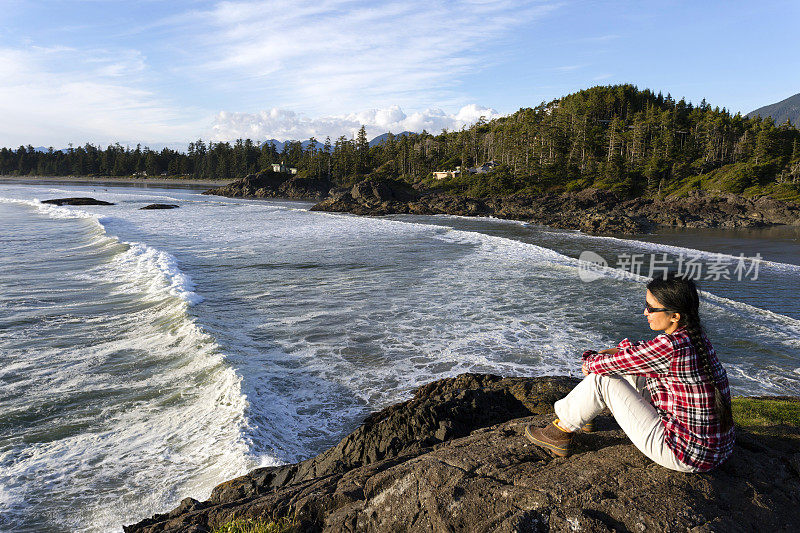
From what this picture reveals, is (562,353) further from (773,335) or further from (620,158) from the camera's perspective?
(620,158)

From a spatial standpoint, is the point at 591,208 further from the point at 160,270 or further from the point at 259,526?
the point at 259,526

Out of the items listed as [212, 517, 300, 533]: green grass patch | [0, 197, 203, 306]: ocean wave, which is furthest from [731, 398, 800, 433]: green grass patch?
[0, 197, 203, 306]: ocean wave

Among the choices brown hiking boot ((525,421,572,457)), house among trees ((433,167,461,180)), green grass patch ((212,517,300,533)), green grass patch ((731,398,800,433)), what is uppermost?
house among trees ((433,167,461,180))

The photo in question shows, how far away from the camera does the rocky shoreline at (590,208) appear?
151 ft

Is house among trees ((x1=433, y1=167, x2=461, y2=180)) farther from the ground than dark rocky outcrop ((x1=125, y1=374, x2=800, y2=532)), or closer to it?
farther from the ground

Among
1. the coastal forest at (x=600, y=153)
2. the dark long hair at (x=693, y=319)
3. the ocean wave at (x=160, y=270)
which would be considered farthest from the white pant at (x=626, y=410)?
the coastal forest at (x=600, y=153)

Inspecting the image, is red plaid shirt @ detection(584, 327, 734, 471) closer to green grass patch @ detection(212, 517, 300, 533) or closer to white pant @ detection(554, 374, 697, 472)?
white pant @ detection(554, 374, 697, 472)

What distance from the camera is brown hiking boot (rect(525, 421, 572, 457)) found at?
3.88m

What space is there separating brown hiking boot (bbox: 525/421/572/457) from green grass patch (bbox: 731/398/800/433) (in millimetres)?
2099

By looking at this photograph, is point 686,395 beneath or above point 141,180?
beneath

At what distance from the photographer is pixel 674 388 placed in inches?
139

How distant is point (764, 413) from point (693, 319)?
3.31 metres

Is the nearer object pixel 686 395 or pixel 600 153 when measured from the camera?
pixel 686 395

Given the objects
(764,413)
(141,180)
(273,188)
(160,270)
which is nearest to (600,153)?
(273,188)
